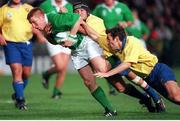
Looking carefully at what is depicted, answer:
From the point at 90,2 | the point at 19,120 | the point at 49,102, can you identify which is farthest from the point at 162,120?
the point at 90,2

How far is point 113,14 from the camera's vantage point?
21000 millimetres

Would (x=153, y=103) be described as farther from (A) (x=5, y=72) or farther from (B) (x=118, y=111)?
(A) (x=5, y=72)

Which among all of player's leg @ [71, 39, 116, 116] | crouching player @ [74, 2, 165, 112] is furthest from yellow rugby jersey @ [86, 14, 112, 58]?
player's leg @ [71, 39, 116, 116]

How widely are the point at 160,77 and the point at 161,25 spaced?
2004cm

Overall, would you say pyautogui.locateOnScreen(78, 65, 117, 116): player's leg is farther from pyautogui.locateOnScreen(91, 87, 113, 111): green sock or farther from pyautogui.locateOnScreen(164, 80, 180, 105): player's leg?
pyautogui.locateOnScreen(164, 80, 180, 105): player's leg

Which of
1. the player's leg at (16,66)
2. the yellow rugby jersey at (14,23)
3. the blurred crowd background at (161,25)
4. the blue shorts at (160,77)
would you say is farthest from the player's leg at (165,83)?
the blurred crowd background at (161,25)

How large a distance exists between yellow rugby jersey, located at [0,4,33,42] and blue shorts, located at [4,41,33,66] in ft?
0.33

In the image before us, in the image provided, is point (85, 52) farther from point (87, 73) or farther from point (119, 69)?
point (119, 69)

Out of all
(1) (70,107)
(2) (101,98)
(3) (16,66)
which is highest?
(2) (101,98)

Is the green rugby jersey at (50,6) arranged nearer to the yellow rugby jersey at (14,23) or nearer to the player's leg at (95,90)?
the yellow rugby jersey at (14,23)

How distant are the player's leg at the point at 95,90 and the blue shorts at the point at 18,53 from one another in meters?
2.51

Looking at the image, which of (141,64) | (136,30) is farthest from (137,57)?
(136,30)

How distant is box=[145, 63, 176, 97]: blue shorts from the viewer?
14.5 metres

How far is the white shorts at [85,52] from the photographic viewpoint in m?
14.4
